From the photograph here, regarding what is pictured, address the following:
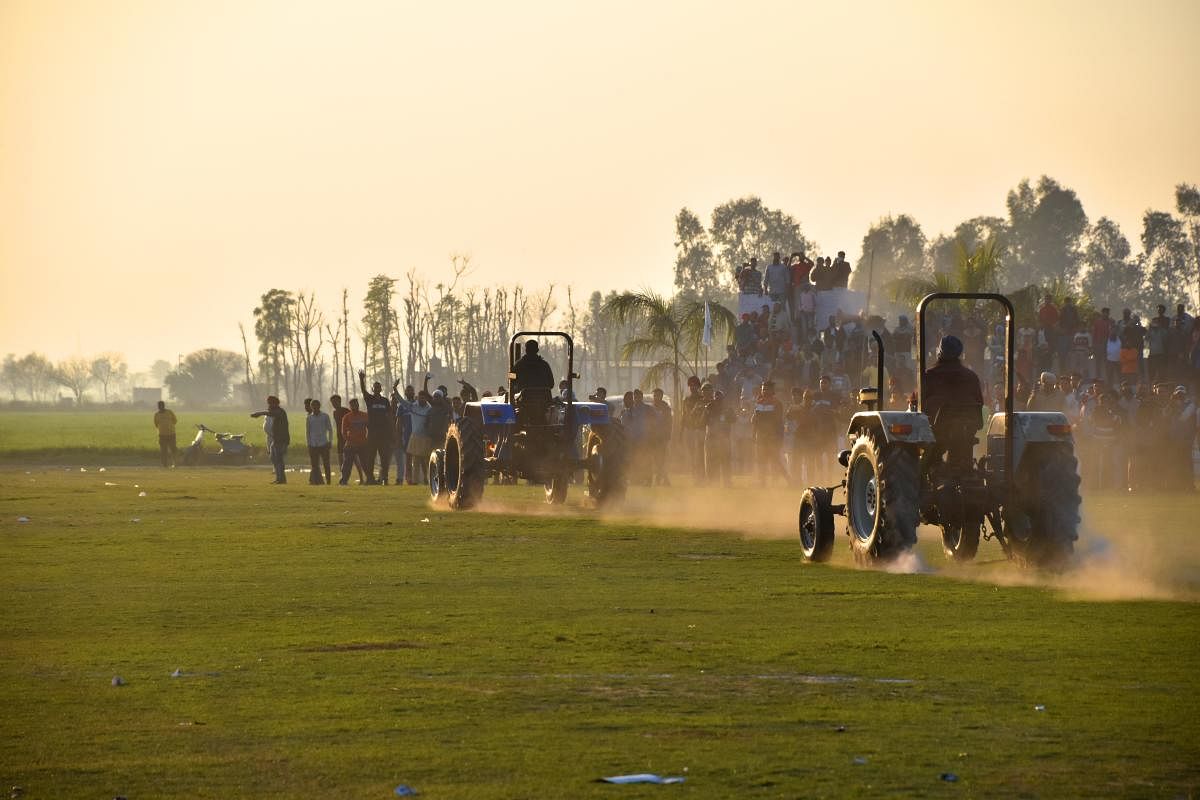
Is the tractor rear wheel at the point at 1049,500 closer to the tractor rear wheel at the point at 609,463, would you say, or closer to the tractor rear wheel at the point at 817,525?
the tractor rear wheel at the point at 817,525

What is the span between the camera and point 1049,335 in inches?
1663

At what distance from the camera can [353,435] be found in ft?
130

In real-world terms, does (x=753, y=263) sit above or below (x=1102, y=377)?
above

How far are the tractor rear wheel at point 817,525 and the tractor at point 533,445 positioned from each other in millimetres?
8902

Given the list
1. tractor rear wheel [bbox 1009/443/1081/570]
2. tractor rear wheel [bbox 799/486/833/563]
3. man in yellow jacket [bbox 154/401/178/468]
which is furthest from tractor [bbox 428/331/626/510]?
man in yellow jacket [bbox 154/401/178/468]

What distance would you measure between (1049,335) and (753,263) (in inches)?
711

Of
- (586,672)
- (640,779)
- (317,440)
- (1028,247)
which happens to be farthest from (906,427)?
(1028,247)

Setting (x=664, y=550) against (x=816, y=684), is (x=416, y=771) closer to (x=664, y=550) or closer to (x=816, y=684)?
(x=816, y=684)

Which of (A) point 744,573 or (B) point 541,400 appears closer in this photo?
(A) point 744,573

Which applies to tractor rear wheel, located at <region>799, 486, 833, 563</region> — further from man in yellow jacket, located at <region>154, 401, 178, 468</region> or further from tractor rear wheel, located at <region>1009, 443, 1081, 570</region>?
man in yellow jacket, located at <region>154, 401, 178, 468</region>

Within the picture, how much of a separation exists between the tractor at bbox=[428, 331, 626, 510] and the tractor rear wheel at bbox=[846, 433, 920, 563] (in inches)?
400

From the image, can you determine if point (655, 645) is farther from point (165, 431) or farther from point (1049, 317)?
point (165, 431)

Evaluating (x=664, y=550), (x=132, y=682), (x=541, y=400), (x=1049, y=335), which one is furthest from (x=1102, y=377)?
(x=132, y=682)

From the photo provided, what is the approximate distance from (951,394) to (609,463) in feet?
39.0
